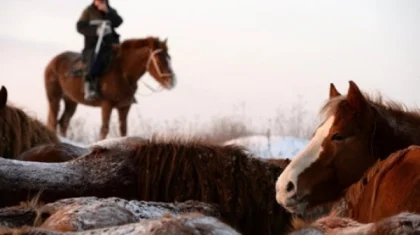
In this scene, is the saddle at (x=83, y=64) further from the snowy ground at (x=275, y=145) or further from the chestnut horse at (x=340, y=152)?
the chestnut horse at (x=340, y=152)

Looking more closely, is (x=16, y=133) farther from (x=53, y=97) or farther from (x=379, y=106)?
(x=53, y=97)

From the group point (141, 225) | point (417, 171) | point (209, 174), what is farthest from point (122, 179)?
point (141, 225)

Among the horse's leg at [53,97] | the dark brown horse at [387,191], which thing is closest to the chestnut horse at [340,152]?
the dark brown horse at [387,191]

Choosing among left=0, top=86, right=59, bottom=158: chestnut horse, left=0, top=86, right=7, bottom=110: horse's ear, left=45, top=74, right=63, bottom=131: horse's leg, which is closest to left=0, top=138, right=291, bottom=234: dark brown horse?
left=0, top=86, right=59, bottom=158: chestnut horse

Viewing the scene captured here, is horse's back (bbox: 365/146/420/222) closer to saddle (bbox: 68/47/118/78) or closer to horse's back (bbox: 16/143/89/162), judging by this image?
horse's back (bbox: 16/143/89/162)

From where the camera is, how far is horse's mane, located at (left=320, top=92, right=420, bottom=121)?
4641mm

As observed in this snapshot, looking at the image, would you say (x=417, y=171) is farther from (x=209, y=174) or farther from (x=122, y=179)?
(x=122, y=179)

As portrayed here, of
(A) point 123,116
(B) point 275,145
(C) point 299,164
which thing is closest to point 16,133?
(C) point 299,164

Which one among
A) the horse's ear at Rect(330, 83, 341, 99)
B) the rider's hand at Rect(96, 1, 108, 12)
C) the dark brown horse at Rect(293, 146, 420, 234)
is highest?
the rider's hand at Rect(96, 1, 108, 12)

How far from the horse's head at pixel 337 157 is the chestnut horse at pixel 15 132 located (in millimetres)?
2753

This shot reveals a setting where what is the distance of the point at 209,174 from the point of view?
4.74 meters

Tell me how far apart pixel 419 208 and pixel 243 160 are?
1.52 m

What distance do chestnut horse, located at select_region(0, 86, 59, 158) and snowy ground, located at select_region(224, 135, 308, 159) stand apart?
13.4ft

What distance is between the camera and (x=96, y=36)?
631 inches
